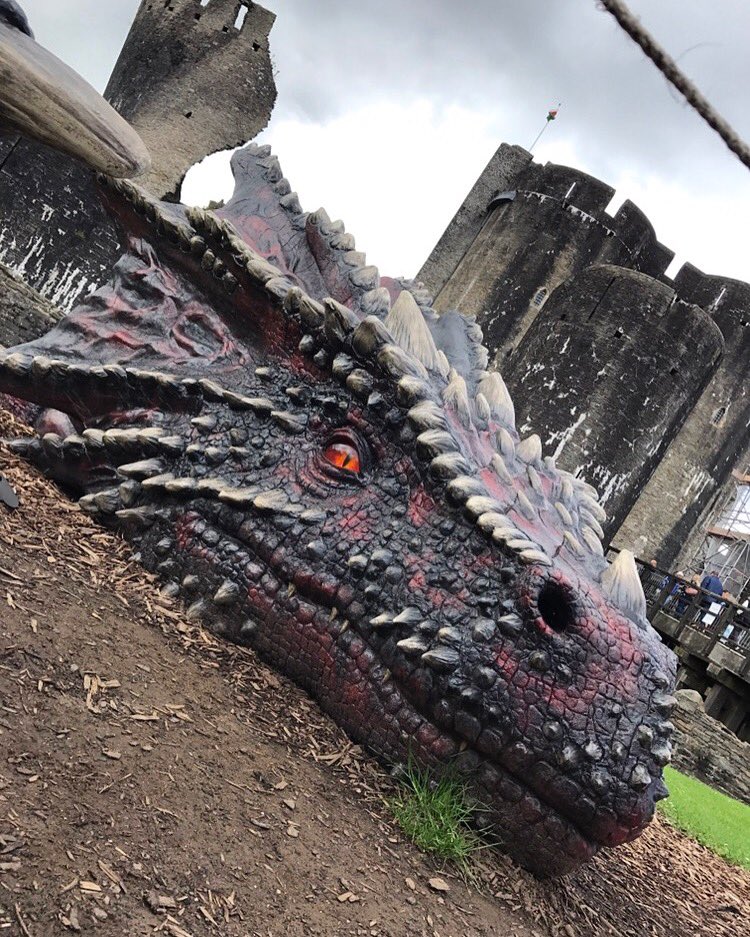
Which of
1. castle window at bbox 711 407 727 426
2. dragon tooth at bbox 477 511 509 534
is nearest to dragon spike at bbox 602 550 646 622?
dragon tooth at bbox 477 511 509 534

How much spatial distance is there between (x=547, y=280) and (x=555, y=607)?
67.2 feet

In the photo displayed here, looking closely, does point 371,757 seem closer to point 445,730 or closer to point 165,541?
point 445,730

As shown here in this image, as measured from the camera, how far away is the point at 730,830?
4.63 metres

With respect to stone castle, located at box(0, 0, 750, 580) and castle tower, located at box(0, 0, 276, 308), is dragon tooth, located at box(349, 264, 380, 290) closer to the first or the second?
stone castle, located at box(0, 0, 750, 580)

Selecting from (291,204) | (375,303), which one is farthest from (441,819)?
(291,204)

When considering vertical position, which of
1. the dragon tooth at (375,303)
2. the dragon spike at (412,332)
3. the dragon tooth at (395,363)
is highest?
the dragon tooth at (375,303)

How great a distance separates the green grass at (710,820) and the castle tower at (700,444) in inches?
623

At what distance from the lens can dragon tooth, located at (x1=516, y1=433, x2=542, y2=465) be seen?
2873mm

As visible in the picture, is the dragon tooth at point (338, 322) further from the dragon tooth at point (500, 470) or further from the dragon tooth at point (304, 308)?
the dragon tooth at point (500, 470)

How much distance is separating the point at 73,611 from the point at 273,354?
109 cm

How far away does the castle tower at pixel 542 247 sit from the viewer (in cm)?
2139

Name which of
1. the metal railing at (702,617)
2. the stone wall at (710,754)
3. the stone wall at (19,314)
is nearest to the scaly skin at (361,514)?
the stone wall at (19,314)

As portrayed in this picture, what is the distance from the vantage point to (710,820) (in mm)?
4707

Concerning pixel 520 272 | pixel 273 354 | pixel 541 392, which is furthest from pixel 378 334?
pixel 520 272
